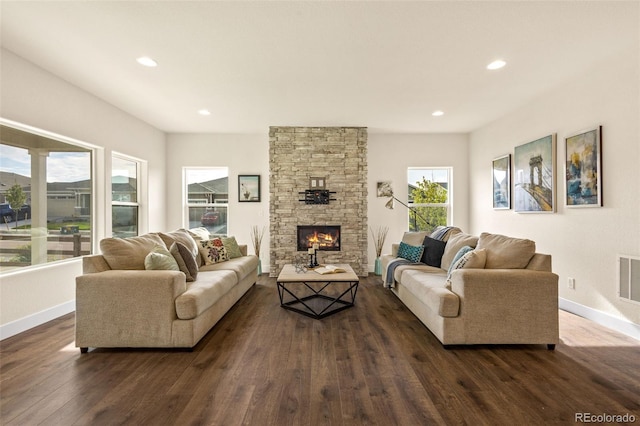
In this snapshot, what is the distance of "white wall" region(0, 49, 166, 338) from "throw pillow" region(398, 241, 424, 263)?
4.25 metres

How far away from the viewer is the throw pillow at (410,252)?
4051 millimetres

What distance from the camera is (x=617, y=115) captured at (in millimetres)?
2902

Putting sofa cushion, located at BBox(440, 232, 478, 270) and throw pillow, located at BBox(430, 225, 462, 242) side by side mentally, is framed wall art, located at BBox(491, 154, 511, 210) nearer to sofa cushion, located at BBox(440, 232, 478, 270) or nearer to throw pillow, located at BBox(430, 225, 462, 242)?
throw pillow, located at BBox(430, 225, 462, 242)

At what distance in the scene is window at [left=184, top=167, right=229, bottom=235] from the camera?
5.85m

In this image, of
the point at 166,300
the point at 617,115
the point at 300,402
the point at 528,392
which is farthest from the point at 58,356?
the point at 617,115

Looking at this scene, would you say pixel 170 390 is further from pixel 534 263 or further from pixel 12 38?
pixel 12 38

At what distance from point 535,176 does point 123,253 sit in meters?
5.03

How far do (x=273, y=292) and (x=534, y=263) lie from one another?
317cm

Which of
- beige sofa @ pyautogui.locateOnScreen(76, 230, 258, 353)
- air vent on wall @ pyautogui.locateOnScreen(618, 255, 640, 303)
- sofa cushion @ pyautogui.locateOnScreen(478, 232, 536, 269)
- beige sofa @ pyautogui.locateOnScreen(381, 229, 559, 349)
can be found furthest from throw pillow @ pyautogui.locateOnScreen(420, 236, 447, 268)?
beige sofa @ pyautogui.locateOnScreen(76, 230, 258, 353)

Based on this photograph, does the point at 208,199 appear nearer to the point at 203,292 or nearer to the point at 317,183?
the point at 317,183

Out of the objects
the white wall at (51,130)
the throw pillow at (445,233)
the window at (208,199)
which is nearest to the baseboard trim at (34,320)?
the white wall at (51,130)

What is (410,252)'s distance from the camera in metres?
4.15

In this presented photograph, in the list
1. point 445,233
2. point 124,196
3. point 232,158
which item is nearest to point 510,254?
point 445,233
